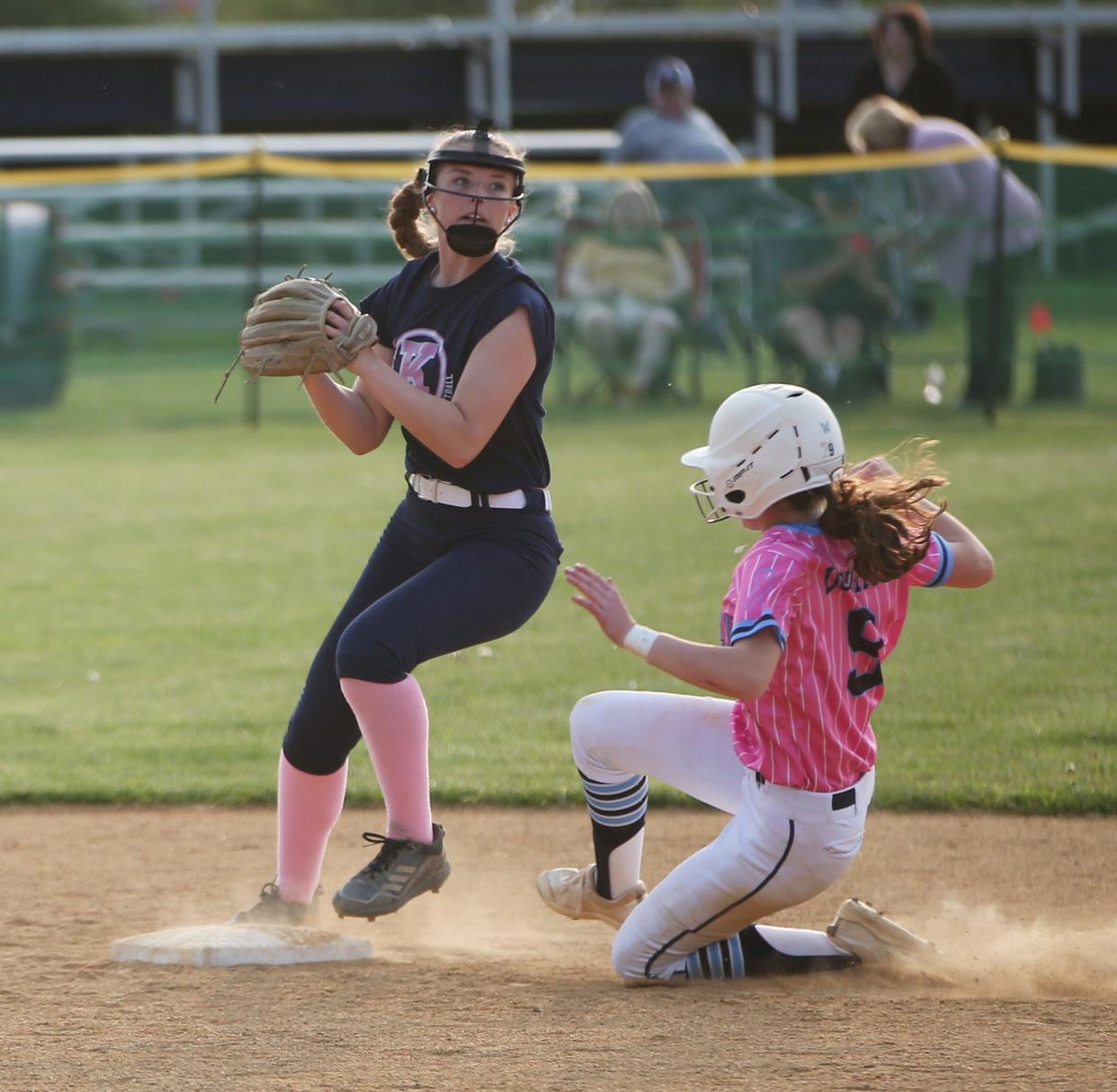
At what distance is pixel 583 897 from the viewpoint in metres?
4.30

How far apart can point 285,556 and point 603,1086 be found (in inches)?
250

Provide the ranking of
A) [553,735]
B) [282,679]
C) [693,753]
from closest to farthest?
[693,753] < [553,735] < [282,679]

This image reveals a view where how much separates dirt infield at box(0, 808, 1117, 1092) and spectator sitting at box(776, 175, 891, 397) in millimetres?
8371

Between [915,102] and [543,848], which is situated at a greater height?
[915,102]

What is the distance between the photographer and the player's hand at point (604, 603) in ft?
12.0

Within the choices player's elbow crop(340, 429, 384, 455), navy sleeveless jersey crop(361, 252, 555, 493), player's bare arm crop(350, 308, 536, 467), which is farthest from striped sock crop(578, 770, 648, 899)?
player's elbow crop(340, 429, 384, 455)

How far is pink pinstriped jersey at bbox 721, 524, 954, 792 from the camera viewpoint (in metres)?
3.72

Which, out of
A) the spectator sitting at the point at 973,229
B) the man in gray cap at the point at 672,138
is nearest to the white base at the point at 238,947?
the spectator sitting at the point at 973,229

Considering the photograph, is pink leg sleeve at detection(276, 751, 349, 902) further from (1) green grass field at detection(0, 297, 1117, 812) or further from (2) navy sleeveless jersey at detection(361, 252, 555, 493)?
(1) green grass field at detection(0, 297, 1117, 812)

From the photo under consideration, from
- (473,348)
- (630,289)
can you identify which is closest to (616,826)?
(473,348)

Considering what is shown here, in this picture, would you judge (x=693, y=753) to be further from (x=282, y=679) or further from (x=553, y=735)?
(x=282, y=679)

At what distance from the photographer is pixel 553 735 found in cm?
640

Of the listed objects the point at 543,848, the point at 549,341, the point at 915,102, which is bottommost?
the point at 543,848

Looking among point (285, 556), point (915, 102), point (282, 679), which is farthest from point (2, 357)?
point (282, 679)
